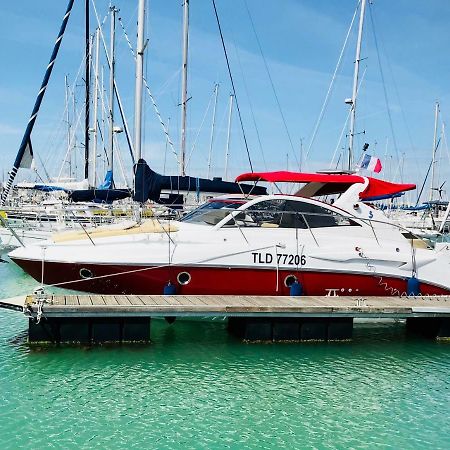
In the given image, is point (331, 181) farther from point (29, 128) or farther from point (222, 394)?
point (29, 128)

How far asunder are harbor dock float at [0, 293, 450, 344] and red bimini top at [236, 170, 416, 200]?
2.70 meters

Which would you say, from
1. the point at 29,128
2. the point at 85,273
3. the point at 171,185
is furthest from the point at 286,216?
the point at 29,128

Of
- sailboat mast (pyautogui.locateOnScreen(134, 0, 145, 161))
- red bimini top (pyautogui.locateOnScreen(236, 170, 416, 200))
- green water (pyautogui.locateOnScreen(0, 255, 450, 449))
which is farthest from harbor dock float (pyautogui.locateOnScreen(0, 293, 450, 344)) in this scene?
sailboat mast (pyautogui.locateOnScreen(134, 0, 145, 161))

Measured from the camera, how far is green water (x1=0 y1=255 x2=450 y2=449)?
7.04m

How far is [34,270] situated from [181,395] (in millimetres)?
4759

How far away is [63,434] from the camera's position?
22.7ft

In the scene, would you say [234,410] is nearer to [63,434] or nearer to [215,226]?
[63,434]

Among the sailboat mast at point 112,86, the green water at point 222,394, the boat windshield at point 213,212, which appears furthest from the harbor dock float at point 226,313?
the sailboat mast at point 112,86

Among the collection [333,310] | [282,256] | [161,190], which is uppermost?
[161,190]

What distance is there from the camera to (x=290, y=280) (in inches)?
463

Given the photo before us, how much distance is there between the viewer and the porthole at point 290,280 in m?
11.7

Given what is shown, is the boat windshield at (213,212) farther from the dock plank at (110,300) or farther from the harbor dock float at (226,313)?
the dock plank at (110,300)

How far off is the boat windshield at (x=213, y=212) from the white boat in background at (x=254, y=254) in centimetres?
Answer: 3

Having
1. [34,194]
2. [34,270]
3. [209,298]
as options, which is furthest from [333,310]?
[34,194]
